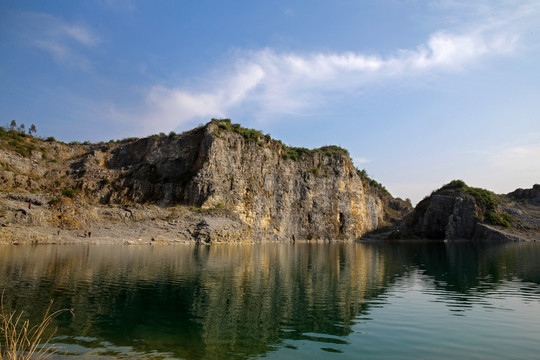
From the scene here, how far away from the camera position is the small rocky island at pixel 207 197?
60844 mm

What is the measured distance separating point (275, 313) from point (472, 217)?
106158 millimetres

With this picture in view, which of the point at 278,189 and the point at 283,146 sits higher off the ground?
the point at 283,146

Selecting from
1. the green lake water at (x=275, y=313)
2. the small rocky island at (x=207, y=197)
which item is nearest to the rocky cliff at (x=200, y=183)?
the small rocky island at (x=207, y=197)

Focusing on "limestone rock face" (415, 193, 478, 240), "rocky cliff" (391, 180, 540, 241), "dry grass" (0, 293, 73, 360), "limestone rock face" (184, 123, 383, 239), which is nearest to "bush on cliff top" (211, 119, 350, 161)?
"limestone rock face" (184, 123, 383, 239)

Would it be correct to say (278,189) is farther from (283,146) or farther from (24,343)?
(24,343)

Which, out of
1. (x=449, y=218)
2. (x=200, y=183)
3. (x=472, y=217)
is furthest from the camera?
(x=449, y=218)

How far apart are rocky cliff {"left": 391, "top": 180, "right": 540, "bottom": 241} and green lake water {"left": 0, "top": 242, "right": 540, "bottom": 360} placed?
84.6 meters

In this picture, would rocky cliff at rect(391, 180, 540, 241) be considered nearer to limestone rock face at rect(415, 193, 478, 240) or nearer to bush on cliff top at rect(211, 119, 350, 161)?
limestone rock face at rect(415, 193, 478, 240)

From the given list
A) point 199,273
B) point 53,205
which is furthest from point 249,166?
point 199,273

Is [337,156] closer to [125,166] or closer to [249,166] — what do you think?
[249,166]

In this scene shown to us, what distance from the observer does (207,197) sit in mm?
84125

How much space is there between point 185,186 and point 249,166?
20985 millimetres

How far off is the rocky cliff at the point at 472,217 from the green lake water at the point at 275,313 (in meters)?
84.6

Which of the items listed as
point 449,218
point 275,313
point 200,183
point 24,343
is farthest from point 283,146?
point 24,343
